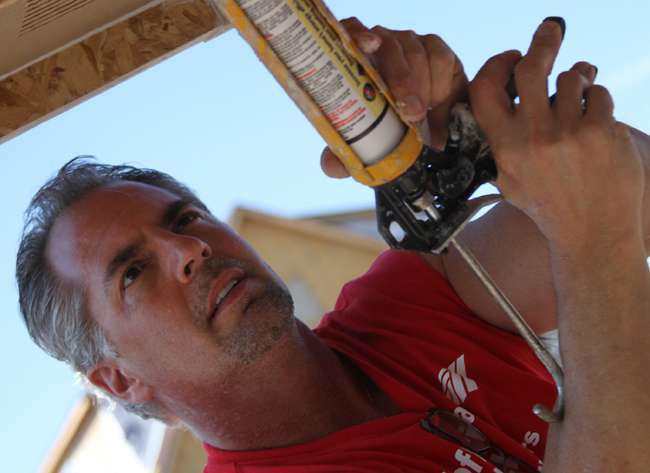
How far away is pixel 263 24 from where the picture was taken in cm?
57

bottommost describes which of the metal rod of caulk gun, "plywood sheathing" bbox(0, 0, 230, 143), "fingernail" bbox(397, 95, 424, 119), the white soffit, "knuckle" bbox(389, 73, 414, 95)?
the metal rod of caulk gun

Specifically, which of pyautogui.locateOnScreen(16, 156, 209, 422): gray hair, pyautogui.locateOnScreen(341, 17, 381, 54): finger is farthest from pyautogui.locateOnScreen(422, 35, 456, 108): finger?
pyautogui.locateOnScreen(16, 156, 209, 422): gray hair

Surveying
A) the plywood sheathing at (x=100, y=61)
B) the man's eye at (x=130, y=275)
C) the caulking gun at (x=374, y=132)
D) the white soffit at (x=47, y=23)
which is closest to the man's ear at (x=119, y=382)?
the man's eye at (x=130, y=275)

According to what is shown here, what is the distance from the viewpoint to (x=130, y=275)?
117cm

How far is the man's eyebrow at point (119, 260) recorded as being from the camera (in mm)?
1151

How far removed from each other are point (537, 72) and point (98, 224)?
97 cm

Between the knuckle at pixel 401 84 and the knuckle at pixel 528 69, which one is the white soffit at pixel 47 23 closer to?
the knuckle at pixel 401 84

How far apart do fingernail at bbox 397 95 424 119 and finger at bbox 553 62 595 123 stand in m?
0.19

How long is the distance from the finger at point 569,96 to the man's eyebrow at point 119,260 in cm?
89

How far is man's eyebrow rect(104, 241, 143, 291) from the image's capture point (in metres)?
1.15

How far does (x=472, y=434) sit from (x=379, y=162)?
65 cm

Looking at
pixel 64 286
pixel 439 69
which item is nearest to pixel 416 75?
pixel 439 69

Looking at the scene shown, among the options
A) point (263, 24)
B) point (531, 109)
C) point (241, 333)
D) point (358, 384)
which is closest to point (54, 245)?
point (241, 333)

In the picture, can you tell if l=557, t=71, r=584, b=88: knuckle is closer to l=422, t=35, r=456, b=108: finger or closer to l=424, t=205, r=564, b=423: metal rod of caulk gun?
l=422, t=35, r=456, b=108: finger
